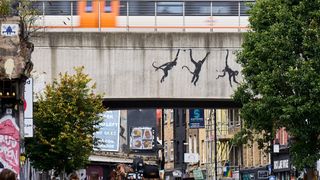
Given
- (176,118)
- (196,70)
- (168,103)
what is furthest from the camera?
(176,118)

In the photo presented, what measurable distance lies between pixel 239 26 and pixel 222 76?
2.71 metres

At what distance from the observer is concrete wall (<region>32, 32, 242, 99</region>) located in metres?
39.9

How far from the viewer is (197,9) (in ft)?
136

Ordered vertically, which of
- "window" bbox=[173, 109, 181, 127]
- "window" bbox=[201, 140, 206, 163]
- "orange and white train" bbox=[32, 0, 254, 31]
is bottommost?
"window" bbox=[201, 140, 206, 163]

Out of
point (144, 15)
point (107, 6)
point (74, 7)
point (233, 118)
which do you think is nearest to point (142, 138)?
point (233, 118)

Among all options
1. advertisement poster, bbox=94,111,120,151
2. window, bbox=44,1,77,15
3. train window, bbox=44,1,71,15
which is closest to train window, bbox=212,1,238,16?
window, bbox=44,1,77,15

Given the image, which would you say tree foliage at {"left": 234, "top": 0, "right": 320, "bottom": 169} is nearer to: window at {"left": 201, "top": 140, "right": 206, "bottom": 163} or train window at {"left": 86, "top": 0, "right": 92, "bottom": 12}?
train window at {"left": 86, "top": 0, "right": 92, "bottom": 12}

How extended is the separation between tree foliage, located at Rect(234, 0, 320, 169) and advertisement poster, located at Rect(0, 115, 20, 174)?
12433mm

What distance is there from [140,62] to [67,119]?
4173mm

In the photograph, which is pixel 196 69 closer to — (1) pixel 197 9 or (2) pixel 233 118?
(1) pixel 197 9

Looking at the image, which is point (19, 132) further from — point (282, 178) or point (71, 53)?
point (282, 178)

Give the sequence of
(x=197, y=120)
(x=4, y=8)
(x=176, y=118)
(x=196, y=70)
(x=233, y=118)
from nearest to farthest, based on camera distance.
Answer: (x=4, y=8), (x=196, y=70), (x=197, y=120), (x=233, y=118), (x=176, y=118)

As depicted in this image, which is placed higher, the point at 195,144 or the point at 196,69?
the point at 196,69

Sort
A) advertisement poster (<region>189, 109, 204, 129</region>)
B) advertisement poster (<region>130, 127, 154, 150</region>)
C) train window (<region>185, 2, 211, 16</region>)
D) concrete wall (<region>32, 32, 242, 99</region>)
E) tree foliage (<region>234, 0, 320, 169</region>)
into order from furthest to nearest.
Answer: advertisement poster (<region>130, 127, 154, 150</region>), advertisement poster (<region>189, 109, 204, 129</region>), train window (<region>185, 2, 211, 16</region>), concrete wall (<region>32, 32, 242, 99</region>), tree foliage (<region>234, 0, 320, 169</region>)
